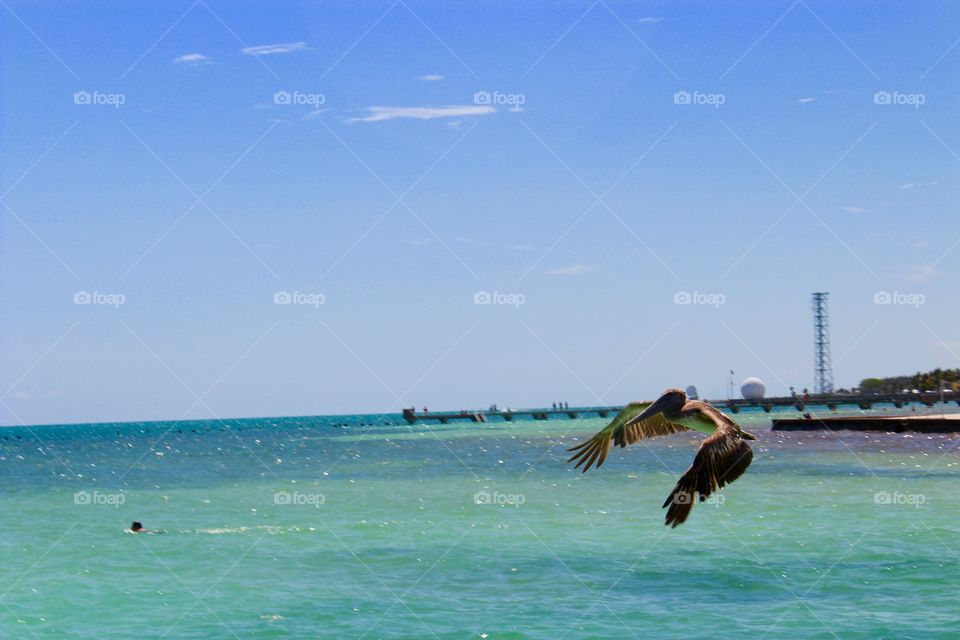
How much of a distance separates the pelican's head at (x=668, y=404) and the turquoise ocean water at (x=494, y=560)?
991 centimetres

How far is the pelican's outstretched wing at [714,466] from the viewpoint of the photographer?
36.6 feet

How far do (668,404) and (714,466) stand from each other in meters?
1.82

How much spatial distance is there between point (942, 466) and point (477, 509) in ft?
A: 99.2

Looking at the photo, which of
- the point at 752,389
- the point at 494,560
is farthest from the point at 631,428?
the point at 752,389

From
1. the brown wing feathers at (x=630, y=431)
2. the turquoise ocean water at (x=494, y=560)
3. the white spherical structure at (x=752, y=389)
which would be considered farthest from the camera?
the white spherical structure at (x=752, y=389)

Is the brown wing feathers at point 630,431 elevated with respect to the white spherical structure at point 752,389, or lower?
lower

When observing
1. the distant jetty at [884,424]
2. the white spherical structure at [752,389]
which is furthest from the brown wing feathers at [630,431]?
the white spherical structure at [752,389]

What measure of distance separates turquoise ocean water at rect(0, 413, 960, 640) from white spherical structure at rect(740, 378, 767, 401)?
420 feet

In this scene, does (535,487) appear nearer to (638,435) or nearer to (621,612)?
(621,612)

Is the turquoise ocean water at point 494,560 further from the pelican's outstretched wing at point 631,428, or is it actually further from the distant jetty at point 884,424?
the distant jetty at point 884,424

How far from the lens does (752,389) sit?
185500 mm

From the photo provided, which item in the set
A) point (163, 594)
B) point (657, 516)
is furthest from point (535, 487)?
point (163, 594)

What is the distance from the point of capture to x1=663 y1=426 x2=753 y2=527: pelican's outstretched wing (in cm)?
1115

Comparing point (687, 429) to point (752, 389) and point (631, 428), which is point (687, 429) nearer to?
point (631, 428)
